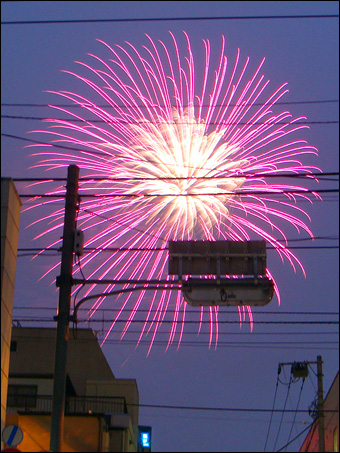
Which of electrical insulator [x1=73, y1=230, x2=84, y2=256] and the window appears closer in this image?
electrical insulator [x1=73, y1=230, x2=84, y2=256]

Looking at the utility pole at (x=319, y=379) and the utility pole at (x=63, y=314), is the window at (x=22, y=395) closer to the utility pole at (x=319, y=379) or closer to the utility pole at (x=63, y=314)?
the utility pole at (x=319, y=379)

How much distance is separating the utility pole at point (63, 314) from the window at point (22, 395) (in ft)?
51.5

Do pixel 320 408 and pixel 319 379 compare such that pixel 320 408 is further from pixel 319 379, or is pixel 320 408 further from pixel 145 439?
pixel 145 439

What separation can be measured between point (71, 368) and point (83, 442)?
17.1m

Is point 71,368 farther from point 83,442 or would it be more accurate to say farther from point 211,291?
point 211,291

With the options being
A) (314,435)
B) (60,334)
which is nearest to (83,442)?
(60,334)

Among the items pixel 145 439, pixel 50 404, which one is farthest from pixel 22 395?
pixel 145 439

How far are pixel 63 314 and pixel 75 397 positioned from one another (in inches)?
691

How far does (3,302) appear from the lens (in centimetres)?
1469

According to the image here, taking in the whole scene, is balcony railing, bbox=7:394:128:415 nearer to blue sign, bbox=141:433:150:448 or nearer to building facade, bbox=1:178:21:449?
blue sign, bbox=141:433:150:448

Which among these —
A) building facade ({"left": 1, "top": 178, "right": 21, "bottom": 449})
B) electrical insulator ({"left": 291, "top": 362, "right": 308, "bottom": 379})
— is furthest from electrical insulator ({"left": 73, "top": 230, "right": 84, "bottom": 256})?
electrical insulator ({"left": 291, "top": 362, "right": 308, "bottom": 379})

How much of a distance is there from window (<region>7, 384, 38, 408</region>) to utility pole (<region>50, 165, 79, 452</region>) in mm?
15703

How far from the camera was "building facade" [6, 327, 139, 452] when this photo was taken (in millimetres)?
24281

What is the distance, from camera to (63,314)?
1524cm
